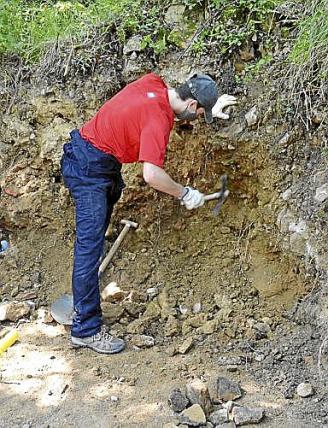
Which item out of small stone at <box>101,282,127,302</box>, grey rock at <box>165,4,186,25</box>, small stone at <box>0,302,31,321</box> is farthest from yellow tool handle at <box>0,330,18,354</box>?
grey rock at <box>165,4,186,25</box>

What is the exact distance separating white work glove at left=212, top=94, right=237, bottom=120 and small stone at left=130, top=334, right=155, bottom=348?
133 cm

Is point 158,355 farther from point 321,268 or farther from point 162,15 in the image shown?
point 162,15

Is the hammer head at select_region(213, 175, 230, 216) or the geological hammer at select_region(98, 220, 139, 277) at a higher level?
the hammer head at select_region(213, 175, 230, 216)

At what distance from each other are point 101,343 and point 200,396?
742 mm

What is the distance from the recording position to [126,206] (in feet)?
12.8

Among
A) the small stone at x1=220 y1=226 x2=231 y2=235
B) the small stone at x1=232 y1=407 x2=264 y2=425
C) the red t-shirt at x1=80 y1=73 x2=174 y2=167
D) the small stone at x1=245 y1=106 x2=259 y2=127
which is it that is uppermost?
the red t-shirt at x1=80 y1=73 x2=174 y2=167

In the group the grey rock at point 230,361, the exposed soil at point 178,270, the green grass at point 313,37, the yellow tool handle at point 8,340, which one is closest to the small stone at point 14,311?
the exposed soil at point 178,270

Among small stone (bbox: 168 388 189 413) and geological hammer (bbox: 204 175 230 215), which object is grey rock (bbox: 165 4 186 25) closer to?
geological hammer (bbox: 204 175 230 215)

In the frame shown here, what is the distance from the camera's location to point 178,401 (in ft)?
9.00

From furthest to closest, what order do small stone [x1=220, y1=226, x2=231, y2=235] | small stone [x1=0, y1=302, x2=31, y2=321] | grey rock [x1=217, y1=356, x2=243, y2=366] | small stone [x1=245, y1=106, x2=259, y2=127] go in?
1. small stone [x1=220, y1=226, x2=231, y2=235]
2. small stone [x1=0, y1=302, x2=31, y2=321]
3. small stone [x1=245, y1=106, x2=259, y2=127]
4. grey rock [x1=217, y1=356, x2=243, y2=366]

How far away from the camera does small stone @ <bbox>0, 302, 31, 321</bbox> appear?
3.58 meters

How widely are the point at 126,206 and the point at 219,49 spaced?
44.9 inches

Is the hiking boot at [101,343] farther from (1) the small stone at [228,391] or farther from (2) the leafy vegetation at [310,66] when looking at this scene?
(2) the leafy vegetation at [310,66]

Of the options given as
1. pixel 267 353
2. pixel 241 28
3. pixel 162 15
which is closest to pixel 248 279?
pixel 267 353
